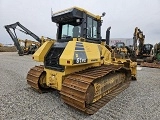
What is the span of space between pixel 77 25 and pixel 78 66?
1.25 meters

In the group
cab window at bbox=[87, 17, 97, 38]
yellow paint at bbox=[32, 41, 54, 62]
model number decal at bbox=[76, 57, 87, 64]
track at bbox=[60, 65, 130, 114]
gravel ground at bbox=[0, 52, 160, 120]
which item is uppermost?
cab window at bbox=[87, 17, 97, 38]

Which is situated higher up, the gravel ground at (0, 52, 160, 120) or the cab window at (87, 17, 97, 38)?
the cab window at (87, 17, 97, 38)

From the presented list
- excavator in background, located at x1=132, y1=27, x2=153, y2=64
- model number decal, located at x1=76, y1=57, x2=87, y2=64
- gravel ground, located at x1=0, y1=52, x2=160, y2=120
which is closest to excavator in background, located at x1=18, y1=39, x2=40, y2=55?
excavator in background, located at x1=132, y1=27, x2=153, y2=64

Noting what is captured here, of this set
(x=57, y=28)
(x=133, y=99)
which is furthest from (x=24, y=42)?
(x=133, y=99)

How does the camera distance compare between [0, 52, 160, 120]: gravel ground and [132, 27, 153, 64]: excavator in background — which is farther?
[132, 27, 153, 64]: excavator in background

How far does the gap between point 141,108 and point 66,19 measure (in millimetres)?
3230

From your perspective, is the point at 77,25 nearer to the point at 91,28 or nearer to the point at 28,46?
the point at 91,28

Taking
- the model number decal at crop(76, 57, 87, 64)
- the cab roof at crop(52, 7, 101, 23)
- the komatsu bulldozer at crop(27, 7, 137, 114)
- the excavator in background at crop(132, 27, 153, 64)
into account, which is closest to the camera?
the komatsu bulldozer at crop(27, 7, 137, 114)

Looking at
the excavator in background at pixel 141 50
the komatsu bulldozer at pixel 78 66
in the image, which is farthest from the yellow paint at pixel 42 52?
the excavator in background at pixel 141 50

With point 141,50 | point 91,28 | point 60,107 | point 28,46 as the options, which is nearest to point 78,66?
point 60,107

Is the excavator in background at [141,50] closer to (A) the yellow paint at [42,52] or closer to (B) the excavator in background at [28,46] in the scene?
(A) the yellow paint at [42,52]

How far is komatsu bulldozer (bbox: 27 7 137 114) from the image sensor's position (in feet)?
12.7

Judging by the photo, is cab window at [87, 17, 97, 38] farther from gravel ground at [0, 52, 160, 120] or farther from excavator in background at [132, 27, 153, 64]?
excavator in background at [132, 27, 153, 64]

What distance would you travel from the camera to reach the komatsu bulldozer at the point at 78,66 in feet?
12.7
